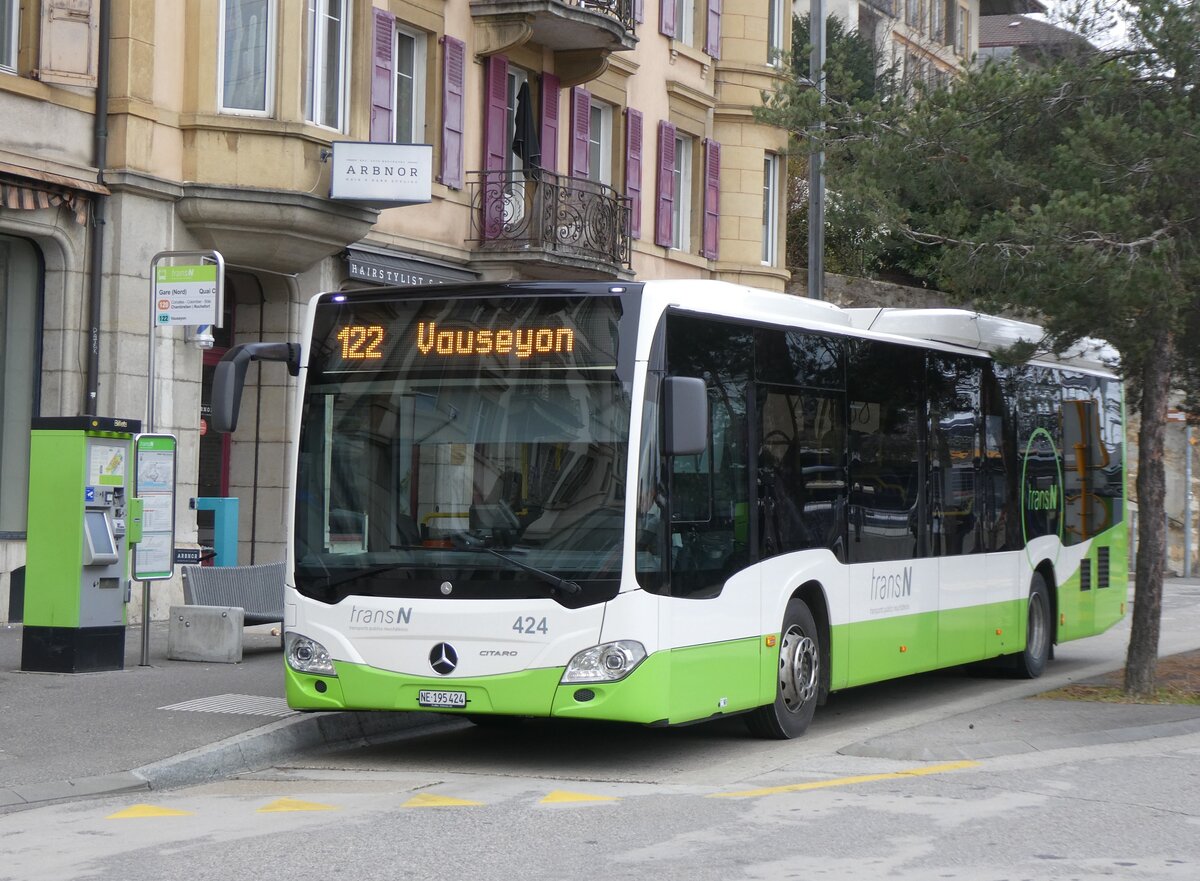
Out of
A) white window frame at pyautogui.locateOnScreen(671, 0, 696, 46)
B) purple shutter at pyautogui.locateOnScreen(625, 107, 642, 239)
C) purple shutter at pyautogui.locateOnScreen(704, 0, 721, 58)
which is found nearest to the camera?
purple shutter at pyautogui.locateOnScreen(625, 107, 642, 239)

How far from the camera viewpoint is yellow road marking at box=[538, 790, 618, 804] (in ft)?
30.1

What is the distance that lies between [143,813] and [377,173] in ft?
38.2

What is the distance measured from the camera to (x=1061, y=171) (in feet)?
41.5

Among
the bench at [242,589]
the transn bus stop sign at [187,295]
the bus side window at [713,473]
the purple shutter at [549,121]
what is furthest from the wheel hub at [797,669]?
the purple shutter at [549,121]

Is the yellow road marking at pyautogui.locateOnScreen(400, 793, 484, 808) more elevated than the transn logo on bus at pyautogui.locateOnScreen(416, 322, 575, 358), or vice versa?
the transn logo on bus at pyautogui.locateOnScreen(416, 322, 575, 358)

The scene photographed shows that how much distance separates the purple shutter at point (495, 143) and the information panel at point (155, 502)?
1003 centimetres

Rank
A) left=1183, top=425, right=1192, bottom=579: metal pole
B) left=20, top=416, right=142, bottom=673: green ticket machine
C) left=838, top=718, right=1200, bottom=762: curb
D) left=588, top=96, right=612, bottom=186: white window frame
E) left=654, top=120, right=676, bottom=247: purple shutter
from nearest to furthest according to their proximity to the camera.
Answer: left=838, top=718, right=1200, bottom=762: curb
left=20, top=416, right=142, bottom=673: green ticket machine
left=588, top=96, right=612, bottom=186: white window frame
left=654, top=120, right=676, bottom=247: purple shutter
left=1183, top=425, right=1192, bottom=579: metal pole

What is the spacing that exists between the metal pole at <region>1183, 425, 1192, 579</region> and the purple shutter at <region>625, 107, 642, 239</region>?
11528mm

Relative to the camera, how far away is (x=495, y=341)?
408 inches

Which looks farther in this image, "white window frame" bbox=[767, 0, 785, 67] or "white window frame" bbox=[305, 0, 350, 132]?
"white window frame" bbox=[767, 0, 785, 67]

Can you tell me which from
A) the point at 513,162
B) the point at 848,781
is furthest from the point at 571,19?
the point at 848,781

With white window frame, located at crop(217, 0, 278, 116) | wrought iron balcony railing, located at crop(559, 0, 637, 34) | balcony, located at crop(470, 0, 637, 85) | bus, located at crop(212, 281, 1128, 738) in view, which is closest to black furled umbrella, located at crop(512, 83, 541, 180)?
balcony, located at crop(470, 0, 637, 85)

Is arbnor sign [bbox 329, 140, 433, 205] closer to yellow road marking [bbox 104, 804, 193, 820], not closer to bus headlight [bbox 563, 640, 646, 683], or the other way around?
bus headlight [bbox 563, 640, 646, 683]

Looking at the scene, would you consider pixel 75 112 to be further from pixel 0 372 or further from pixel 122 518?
pixel 122 518
